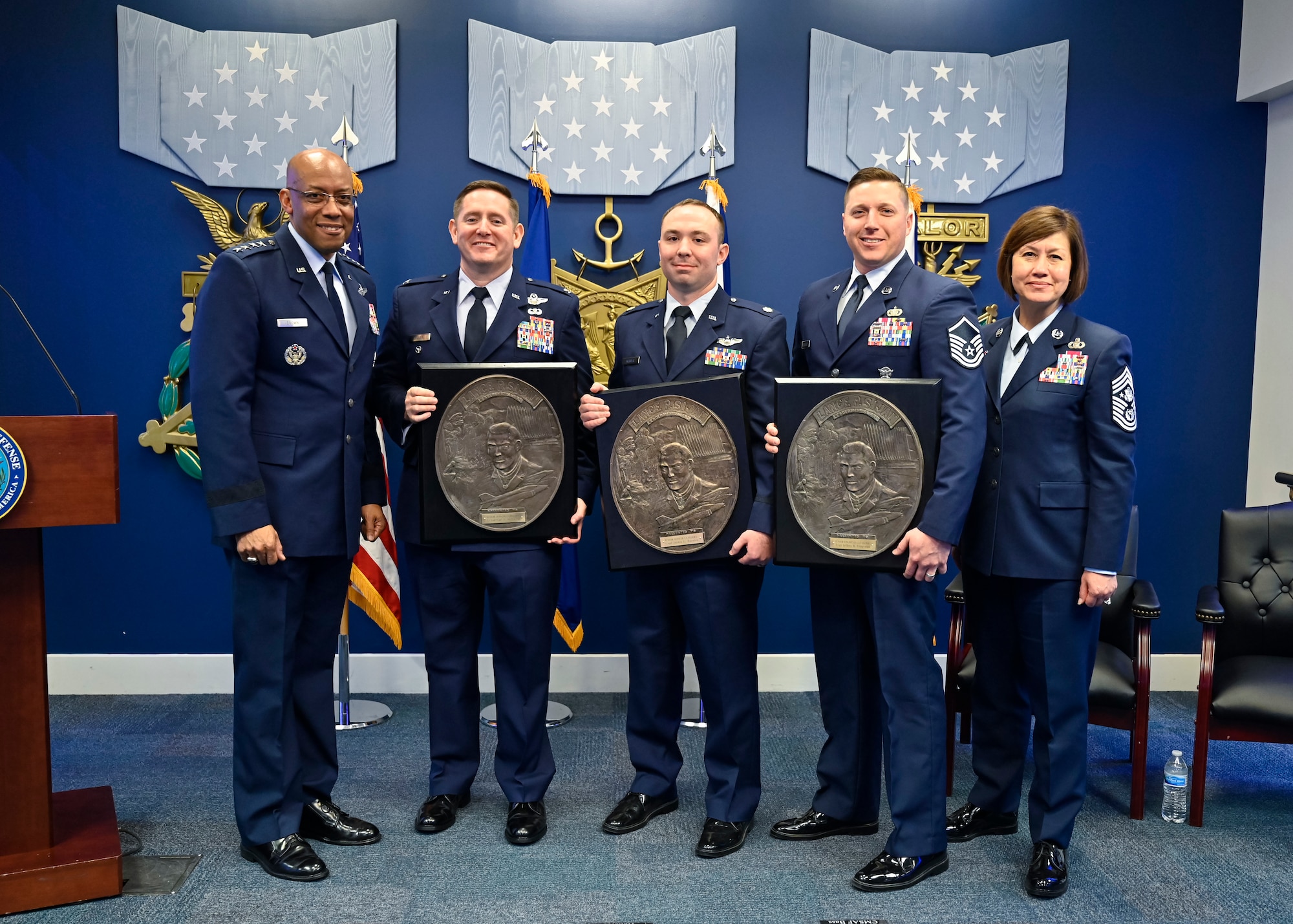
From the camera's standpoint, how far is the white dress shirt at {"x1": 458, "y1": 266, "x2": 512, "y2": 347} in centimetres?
290

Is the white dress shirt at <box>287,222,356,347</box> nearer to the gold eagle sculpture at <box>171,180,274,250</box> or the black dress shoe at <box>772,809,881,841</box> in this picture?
the gold eagle sculpture at <box>171,180,274,250</box>

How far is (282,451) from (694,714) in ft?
7.28

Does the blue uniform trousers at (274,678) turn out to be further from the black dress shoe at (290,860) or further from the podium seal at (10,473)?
the podium seal at (10,473)

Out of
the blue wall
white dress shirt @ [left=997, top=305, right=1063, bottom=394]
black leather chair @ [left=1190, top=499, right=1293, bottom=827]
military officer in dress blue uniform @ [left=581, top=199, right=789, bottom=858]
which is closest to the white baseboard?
the blue wall

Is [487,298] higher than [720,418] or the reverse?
higher

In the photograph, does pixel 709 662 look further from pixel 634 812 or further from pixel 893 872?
pixel 893 872

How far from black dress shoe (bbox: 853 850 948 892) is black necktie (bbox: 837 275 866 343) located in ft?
4.71

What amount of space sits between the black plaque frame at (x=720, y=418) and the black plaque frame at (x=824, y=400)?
0.13 m

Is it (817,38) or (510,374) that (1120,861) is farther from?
(817,38)

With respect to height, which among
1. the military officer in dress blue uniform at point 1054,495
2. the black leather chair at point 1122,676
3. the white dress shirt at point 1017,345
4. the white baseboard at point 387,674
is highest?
the white dress shirt at point 1017,345

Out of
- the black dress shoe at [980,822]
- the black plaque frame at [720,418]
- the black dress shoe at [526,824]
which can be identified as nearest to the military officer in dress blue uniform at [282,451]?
the black dress shoe at [526,824]

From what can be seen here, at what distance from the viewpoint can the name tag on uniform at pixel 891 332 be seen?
2574 millimetres

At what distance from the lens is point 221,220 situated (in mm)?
4188

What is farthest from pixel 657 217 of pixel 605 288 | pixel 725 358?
pixel 725 358
